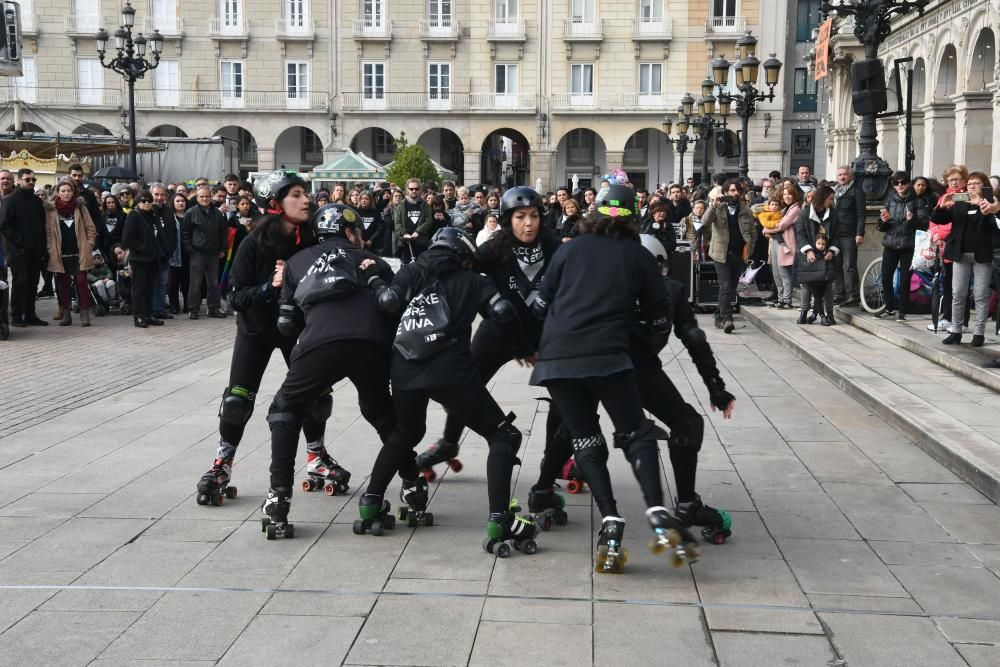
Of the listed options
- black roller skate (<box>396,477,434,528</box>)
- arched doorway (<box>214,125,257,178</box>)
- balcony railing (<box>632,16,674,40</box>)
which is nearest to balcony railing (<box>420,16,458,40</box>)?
balcony railing (<box>632,16,674,40</box>)

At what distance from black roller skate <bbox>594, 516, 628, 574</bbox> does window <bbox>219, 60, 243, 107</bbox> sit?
5032 centimetres

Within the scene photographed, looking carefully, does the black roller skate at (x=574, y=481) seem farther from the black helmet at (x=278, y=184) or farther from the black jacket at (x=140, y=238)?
the black jacket at (x=140, y=238)

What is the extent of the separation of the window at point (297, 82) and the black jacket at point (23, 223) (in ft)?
130

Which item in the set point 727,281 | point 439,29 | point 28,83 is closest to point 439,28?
point 439,29

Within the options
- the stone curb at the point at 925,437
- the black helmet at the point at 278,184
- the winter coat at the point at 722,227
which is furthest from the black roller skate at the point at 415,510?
the winter coat at the point at 722,227

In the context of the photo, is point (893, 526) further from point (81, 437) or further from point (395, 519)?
point (81, 437)

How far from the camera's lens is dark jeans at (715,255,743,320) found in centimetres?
1473

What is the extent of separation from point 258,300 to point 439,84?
48.1 m

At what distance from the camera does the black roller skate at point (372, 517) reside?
553cm

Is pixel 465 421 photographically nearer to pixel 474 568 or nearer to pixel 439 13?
pixel 474 568

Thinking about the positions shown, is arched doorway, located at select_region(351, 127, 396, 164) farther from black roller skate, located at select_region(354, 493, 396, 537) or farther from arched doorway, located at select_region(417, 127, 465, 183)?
black roller skate, located at select_region(354, 493, 396, 537)

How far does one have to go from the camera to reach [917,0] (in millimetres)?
14797

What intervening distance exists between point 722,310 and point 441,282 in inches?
386

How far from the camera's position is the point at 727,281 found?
14.8m
